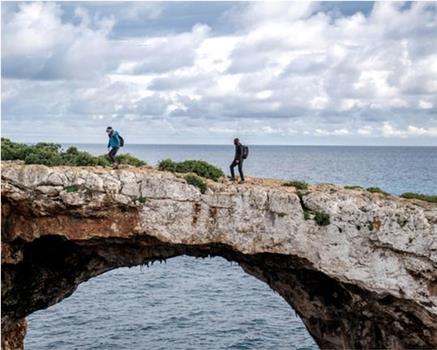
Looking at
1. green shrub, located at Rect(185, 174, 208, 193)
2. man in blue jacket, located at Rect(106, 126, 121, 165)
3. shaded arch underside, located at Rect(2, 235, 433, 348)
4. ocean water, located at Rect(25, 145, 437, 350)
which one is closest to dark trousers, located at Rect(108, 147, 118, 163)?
man in blue jacket, located at Rect(106, 126, 121, 165)

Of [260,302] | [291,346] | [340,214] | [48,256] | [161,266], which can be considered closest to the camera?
[340,214]

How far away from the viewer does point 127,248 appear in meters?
25.8

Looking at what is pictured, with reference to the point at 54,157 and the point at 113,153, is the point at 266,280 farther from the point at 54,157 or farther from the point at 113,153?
the point at 54,157

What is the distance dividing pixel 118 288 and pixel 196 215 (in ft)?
88.8

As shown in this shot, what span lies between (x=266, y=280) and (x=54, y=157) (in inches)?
414

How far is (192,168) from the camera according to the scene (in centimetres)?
2477

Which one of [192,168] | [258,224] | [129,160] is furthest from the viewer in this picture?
[129,160]

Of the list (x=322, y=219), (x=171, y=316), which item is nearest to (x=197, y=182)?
(x=322, y=219)

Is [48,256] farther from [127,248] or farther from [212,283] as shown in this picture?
[212,283]

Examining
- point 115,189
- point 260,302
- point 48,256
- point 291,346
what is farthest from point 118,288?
point 115,189

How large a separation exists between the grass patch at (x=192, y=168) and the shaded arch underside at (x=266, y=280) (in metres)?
2.93

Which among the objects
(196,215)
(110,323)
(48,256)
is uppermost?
(196,215)

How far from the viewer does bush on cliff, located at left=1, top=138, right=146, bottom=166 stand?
24922 millimetres

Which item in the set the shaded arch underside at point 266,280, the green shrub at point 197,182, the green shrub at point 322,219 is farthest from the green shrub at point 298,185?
the green shrub at point 197,182
